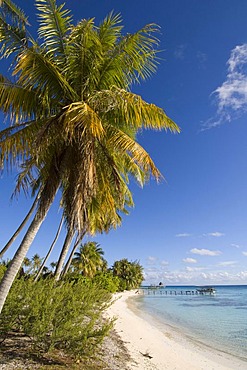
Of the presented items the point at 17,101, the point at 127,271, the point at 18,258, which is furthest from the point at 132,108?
the point at 127,271

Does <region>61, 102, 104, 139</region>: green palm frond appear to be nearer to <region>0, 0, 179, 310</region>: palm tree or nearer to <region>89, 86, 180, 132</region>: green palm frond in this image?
<region>0, 0, 179, 310</region>: palm tree

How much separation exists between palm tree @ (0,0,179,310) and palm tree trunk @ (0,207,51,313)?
0.07 ft

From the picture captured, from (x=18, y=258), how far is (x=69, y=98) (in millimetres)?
4060

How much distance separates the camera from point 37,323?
6227 millimetres

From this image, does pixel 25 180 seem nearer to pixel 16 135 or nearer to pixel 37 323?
pixel 16 135

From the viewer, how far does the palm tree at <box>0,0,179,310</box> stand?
670 cm

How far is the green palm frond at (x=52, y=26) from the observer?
6.89m

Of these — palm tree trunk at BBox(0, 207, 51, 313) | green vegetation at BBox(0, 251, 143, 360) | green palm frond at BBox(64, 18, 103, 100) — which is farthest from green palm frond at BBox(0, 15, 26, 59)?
green vegetation at BBox(0, 251, 143, 360)

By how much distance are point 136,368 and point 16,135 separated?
21.9ft

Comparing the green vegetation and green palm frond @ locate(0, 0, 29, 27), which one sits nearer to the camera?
the green vegetation

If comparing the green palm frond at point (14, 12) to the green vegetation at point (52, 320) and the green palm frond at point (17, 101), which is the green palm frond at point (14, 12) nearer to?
the green palm frond at point (17, 101)

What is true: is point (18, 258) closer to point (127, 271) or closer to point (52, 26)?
point (52, 26)

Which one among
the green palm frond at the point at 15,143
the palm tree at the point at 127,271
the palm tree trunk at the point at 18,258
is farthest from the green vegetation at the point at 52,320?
the palm tree at the point at 127,271

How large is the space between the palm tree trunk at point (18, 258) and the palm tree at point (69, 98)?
22mm
